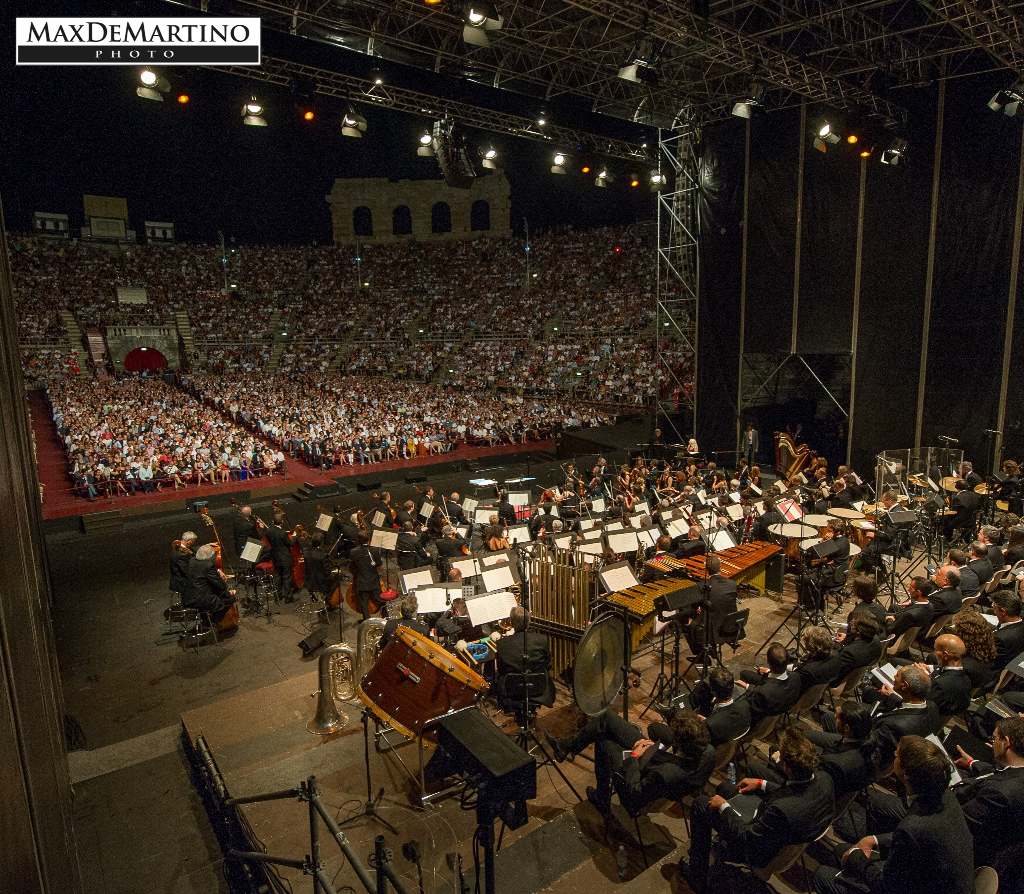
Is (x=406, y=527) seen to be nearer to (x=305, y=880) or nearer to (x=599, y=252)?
(x=305, y=880)

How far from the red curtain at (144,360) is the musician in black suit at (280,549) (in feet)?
96.5

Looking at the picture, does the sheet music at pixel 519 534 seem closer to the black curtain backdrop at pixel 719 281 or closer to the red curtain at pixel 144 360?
the black curtain backdrop at pixel 719 281

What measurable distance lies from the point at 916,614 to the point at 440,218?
150ft

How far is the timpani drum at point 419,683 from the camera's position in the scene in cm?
486

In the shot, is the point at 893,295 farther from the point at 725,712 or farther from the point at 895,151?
the point at 725,712

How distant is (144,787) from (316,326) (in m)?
33.1

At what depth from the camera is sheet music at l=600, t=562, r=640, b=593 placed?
7028 mm

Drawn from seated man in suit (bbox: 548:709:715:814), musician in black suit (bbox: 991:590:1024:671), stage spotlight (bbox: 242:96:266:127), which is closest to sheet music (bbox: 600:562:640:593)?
seated man in suit (bbox: 548:709:715:814)

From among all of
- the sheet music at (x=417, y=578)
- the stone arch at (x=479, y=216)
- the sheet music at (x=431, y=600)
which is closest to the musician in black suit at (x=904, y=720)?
the sheet music at (x=431, y=600)

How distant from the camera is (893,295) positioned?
1543cm

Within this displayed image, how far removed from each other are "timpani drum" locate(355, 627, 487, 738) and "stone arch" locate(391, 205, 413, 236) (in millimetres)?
46358

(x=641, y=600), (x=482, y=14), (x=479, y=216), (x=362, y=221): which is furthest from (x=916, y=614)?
(x=362, y=221)

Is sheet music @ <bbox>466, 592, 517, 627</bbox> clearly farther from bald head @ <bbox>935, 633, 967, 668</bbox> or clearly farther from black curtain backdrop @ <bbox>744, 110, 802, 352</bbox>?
black curtain backdrop @ <bbox>744, 110, 802, 352</bbox>

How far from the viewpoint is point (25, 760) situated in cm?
114
